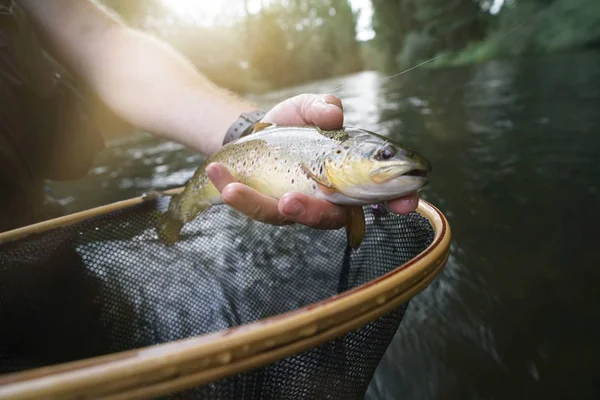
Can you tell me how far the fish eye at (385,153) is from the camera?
1070mm

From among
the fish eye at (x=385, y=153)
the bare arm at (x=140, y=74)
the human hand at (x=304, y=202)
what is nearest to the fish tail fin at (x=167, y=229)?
the bare arm at (x=140, y=74)

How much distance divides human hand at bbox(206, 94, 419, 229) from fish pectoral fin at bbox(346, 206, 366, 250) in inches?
0.9

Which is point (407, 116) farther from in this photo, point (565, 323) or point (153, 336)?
point (153, 336)

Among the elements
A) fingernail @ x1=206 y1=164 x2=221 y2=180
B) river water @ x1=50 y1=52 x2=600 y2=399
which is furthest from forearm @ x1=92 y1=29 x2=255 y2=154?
river water @ x1=50 y1=52 x2=600 y2=399

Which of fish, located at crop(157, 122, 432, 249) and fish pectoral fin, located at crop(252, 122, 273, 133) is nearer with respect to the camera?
fish, located at crop(157, 122, 432, 249)

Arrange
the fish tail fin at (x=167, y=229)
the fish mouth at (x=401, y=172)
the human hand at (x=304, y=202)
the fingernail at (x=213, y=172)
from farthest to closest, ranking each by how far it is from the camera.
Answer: the fish tail fin at (x=167, y=229), the fingernail at (x=213, y=172), the human hand at (x=304, y=202), the fish mouth at (x=401, y=172)

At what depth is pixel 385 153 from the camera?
1.08 m

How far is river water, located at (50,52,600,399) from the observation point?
164 cm

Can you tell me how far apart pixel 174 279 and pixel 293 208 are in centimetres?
91

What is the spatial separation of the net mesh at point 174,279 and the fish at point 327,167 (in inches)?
8.4

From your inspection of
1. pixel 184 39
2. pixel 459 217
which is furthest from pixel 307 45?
pixel 459 217

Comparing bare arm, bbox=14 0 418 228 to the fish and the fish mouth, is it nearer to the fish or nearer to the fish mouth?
the fish

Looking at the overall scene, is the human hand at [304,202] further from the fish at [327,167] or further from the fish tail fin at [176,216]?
the fish tail fin at [176,216]

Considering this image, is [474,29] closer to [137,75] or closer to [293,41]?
[293,41]
